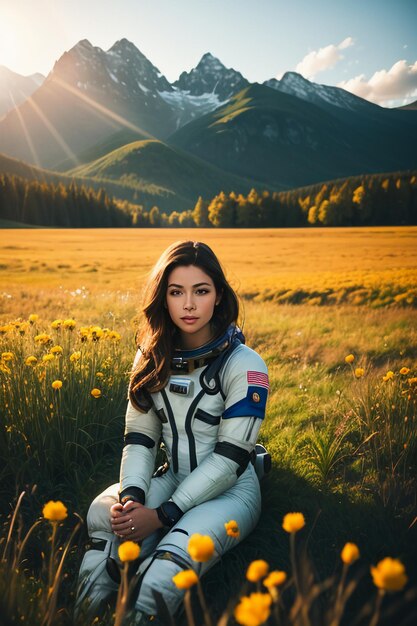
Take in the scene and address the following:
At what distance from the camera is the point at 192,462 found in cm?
245

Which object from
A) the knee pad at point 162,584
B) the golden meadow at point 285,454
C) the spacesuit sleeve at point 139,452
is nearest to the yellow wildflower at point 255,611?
the golden meadow at point 285,454

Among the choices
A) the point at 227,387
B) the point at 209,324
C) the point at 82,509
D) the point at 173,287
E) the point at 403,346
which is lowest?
the point at 82,509

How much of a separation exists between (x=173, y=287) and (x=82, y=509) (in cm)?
162

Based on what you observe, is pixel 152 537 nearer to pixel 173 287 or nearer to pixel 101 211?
pixel 173 287

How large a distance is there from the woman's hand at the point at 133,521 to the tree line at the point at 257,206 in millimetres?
7042

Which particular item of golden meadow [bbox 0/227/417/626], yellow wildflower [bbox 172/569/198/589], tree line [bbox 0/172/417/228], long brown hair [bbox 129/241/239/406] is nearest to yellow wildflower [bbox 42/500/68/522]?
golden meadow [bbox 0/227/417/626]

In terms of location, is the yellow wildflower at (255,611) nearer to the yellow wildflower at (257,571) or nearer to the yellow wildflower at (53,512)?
the yellow wildflower at (257,571)

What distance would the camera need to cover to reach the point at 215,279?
2564 millimetres

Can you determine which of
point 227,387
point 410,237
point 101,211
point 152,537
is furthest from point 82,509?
point 101,211

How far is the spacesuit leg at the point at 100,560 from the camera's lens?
6.39 ft

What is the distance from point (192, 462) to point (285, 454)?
1096 millimetres

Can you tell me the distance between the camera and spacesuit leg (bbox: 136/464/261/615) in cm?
182

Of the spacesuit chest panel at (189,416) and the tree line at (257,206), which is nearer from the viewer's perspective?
the spacesuit chest panel at (189,416)

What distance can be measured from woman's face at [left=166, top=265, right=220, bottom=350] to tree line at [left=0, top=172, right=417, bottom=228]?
625cm
